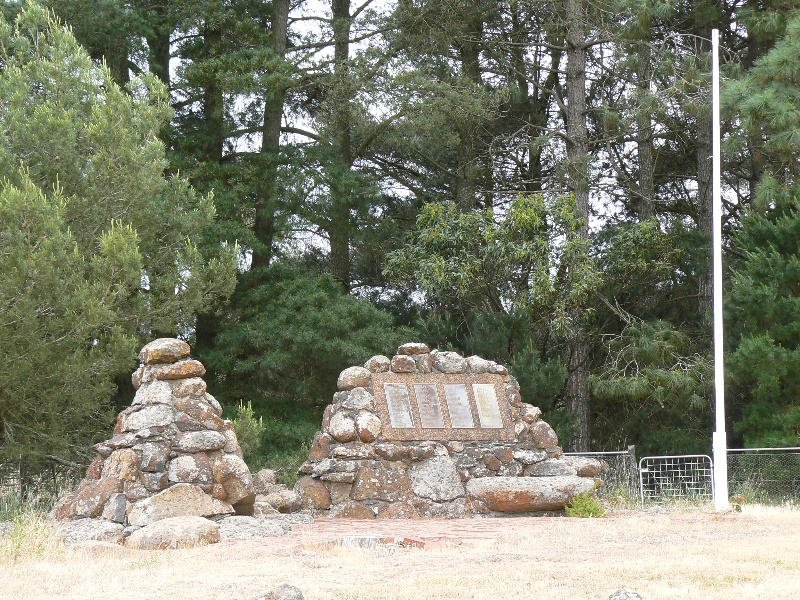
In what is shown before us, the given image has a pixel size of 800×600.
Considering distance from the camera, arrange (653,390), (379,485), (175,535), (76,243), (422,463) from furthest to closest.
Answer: (653,390)
(76,243)
(422,463)
(379,485)
(175,535)

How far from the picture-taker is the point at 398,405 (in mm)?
11984

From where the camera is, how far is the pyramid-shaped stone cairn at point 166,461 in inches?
378

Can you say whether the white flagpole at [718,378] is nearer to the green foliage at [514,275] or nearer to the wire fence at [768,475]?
the wire fence at [768,475]

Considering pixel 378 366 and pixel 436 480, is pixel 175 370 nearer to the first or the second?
pixel 378 366

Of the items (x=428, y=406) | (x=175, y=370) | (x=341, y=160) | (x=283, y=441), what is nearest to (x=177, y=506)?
(x=175, y=370)

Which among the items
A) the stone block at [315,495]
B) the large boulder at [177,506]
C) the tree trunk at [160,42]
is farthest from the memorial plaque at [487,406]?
the tree trunk at [160,42]

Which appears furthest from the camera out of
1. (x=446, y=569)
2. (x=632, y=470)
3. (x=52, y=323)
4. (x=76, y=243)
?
(x=632, y=470)

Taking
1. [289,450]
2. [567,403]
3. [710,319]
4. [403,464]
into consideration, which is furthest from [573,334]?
[403,464]

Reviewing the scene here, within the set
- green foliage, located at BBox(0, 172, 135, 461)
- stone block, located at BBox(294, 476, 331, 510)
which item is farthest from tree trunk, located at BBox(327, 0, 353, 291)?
stone block, located at BBox(294, 476, 331, 510)

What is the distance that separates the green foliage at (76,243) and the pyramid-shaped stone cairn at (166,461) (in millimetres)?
3279

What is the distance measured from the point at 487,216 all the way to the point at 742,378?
18.3ft

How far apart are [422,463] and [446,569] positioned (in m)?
4.96

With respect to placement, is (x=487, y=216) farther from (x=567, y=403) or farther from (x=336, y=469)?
(x=336, y=469)

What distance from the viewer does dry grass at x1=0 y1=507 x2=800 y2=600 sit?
5.96 m
